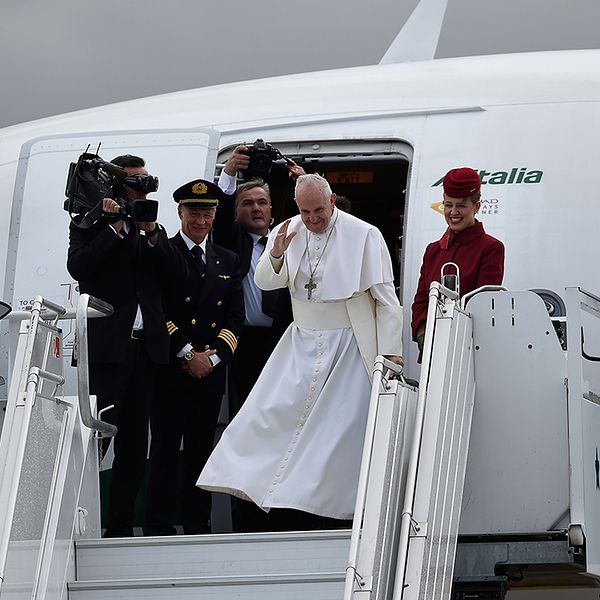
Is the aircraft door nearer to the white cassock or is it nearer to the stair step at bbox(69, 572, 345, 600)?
the white cassock

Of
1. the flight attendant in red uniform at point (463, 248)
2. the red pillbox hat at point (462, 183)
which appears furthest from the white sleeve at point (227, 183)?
the red pillbox hat at point (462, 183)

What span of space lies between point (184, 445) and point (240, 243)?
1423mm

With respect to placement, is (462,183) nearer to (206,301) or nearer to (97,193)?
(206,301)

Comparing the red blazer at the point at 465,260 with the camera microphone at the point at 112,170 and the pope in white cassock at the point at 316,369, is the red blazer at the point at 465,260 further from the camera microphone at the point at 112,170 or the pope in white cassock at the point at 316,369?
the camera microphone at the point at 112,170

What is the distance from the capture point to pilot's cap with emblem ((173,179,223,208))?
27.4 feet

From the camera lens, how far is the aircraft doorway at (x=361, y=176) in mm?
8945

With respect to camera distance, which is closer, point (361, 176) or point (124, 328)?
point (124, 328)

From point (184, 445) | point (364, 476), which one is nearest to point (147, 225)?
point (184, 445)

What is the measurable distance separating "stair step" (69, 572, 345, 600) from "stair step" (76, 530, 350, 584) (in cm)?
7

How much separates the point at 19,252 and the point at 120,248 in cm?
142

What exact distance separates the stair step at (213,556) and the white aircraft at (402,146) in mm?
1929

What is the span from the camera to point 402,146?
29.1 feet

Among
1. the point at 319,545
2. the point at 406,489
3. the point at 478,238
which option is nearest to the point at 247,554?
the point at 319,545

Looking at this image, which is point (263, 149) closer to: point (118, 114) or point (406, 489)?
point (118, 114)
